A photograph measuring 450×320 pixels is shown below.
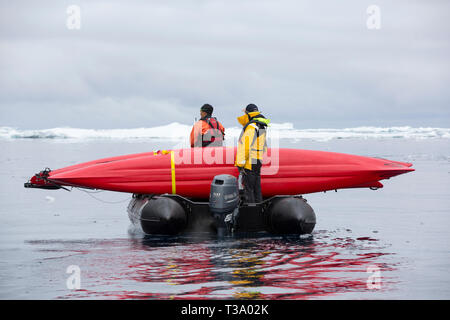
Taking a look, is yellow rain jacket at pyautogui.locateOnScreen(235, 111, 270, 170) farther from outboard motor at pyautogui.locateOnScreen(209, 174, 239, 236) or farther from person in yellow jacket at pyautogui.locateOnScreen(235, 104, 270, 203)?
outboard motor at pyautogui.locateOnScreen(209, 174, 239, 236)

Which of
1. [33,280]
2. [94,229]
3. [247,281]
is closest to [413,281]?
[247,281]

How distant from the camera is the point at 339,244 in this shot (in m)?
11.0

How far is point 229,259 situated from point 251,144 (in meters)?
2.76

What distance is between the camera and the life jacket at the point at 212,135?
503 inches

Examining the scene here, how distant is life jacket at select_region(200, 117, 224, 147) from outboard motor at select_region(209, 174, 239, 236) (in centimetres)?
164

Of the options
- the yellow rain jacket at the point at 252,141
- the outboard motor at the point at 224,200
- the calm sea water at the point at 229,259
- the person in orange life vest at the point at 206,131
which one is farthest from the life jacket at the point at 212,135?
the calm sea water at the point at 229,259

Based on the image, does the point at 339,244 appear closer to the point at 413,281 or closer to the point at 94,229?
the point at 413,281

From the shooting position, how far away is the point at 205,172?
39.9 feet

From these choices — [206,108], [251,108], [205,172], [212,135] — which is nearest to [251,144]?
[251,108]

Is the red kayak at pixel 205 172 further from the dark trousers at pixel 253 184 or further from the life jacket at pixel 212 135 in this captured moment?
the life jacket at pixel 212 135

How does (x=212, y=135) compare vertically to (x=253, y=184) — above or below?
above

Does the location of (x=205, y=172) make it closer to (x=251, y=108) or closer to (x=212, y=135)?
(x=212, y=135)

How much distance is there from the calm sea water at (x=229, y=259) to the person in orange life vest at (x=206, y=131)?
217 centimetres
